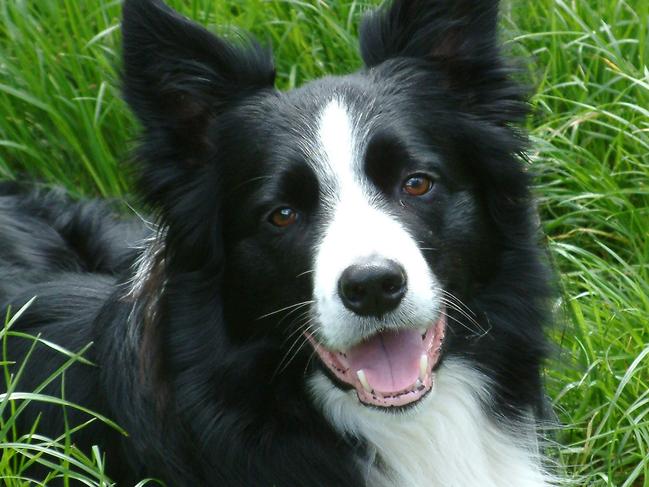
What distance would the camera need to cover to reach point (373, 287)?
306 centimetres

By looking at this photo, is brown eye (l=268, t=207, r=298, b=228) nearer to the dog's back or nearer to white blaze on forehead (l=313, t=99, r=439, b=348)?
white blaze on forehead (l=313, t=99, r=439, b=348)

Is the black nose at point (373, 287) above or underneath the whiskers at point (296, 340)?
above

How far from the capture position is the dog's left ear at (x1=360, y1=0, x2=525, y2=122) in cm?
354

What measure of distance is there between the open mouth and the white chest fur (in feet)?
0.36

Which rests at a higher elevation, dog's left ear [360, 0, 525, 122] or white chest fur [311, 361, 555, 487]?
dog's left ear [360, 0, 525, 122]

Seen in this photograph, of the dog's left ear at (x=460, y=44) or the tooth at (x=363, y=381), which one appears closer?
the tooth at (x=363, y=381)

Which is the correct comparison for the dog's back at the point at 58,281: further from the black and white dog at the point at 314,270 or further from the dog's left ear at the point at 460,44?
the dog's left ear at the point at 460,44

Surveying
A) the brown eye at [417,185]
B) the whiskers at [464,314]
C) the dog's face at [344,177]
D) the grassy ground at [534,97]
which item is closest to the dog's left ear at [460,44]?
the dog's face at [344,177]

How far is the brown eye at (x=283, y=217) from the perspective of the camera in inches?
132

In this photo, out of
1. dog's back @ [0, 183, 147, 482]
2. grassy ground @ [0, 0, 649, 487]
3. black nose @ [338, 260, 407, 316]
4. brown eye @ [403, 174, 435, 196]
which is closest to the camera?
black nose @ [338, 260, 407, 316]

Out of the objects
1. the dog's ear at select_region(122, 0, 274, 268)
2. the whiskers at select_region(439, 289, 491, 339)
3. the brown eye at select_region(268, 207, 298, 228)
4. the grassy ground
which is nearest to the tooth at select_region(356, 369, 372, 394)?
the whiskers at select_region(439, 289, 491, 339)

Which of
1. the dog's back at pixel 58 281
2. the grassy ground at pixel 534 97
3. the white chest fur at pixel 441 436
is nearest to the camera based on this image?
the white chest fur at pixel 441 436

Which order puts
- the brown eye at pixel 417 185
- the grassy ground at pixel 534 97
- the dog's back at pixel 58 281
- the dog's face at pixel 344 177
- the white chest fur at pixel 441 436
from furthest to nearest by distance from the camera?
the grassy ground at pixel 534 97, the dog's back at pixel 58 281, the white chest fur at pixel 441 436, the brown eye at pixel 417 185, the dog's face at pixel 344 177

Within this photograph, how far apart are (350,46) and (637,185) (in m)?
1.40
